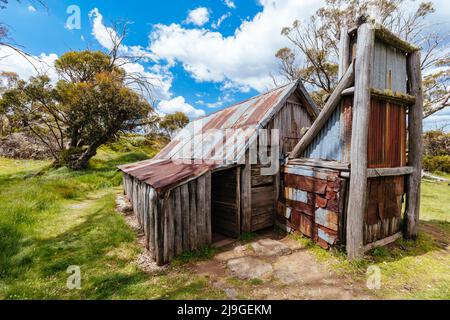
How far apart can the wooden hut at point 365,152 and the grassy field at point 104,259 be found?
689 millimetres

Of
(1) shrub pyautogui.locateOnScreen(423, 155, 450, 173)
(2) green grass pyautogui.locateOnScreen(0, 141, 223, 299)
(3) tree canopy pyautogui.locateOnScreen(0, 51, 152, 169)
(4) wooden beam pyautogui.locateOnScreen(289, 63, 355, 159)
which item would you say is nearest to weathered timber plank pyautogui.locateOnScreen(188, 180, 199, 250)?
(2) green grass pyautogui.locateOnScreen(0, 141, 223, 299)

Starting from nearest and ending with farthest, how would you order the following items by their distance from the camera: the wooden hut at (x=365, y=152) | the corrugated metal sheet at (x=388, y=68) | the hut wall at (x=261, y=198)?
the wooden hut at (x=365, y=152) < the corrugated metal sheet at (x=388, y=68) < the hut wall at (x=261, y=198)

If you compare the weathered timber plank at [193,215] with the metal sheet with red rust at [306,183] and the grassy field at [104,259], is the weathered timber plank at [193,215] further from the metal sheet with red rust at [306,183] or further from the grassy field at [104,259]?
the metal sheet with red rust at [306,183]

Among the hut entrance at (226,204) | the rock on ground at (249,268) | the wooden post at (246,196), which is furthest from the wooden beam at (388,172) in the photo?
the hut entrance at (226,204)

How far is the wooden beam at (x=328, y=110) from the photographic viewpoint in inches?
215

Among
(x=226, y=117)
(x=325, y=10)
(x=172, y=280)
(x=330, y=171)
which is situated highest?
(x=325, y=10)

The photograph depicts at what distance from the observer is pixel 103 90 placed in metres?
16.5

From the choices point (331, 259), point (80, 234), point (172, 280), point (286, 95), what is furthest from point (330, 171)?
point (80, 234)

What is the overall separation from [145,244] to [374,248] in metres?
6.73

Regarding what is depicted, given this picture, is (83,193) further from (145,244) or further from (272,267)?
(272,267)

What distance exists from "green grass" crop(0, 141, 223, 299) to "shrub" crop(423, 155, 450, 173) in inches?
1088

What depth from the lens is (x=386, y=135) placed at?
5.65 metres

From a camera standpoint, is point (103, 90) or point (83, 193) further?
point (103, 90)

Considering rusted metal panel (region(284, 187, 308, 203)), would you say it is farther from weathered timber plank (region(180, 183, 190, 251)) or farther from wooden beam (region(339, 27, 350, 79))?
wooden beam (region(339, 27, 350, 79))
